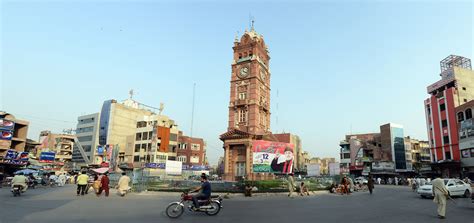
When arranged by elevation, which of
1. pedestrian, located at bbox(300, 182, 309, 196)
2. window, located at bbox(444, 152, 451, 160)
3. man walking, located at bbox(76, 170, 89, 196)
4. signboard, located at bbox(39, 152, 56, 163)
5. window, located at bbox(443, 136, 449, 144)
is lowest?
pedestrian, located at bbox(300, 182, 309, 196)

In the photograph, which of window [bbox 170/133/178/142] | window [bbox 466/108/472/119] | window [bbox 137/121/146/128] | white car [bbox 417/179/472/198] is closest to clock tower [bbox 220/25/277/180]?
window [bbox 170/133/178/142]

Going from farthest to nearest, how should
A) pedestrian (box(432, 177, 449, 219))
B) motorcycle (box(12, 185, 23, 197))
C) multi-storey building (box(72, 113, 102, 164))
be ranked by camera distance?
multi-storey building (box(72, 113, 102, 164)), motorcycle (box(12, 185, 23, 197)), pedestrian (box(432, 177, 449, 219))

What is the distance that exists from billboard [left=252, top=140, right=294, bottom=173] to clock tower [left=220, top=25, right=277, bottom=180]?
232 cm

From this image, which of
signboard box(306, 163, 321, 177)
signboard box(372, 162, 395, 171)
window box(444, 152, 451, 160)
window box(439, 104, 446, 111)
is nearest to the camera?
signboard box(306, 163, 321, 177)

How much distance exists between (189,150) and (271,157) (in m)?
29.4

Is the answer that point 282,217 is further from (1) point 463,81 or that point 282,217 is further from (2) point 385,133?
(2) point 385,133

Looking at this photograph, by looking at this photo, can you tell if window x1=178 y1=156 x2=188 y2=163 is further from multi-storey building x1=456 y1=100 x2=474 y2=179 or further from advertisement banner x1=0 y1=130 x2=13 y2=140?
multi-storey building x1=456 y1=100 x2=474 y2=179

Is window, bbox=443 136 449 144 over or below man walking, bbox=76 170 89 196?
over

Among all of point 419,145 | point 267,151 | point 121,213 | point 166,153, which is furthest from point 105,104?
point 419,145

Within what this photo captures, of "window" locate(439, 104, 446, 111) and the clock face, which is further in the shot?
the clock face

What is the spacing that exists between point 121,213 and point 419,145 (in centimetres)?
8766

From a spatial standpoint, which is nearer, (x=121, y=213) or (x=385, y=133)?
(x=121, y=213)

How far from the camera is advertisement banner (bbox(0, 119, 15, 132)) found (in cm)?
4116

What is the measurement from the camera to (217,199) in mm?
11805
